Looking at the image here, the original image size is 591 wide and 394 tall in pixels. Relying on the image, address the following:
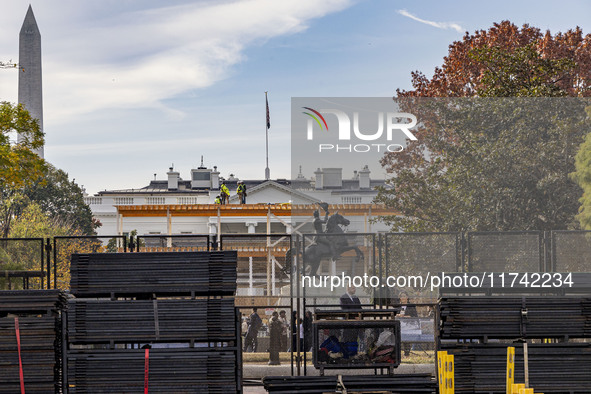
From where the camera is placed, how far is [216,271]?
1469 cm

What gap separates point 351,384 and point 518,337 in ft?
9.99

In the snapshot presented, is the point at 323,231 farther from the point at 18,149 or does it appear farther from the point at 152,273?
the point at 18,149

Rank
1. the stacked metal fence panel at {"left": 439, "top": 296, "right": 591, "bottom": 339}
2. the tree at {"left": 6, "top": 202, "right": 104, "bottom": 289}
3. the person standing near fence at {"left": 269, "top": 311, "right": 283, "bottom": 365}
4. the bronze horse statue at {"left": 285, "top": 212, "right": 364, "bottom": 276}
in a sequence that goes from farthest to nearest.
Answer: the tree at {"left": 6, "top": 202, "right": 104, "bottom": 289}, the bronze horse statue at {"left": 285, "top": 212, "right": 364, "bottom": 276}, the person standing near fence at {"left": 269, "top": 311, "right": 283, "bottom": 365}, the stacked metal fence panel at {"left": 439, "top": 296, "right": 591, "bottom": 339}

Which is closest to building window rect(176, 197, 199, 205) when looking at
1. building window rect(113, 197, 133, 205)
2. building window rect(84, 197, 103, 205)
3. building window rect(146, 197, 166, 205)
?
building window rect(146, 197, 166, 205)

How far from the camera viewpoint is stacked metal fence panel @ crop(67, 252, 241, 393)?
46.5ft

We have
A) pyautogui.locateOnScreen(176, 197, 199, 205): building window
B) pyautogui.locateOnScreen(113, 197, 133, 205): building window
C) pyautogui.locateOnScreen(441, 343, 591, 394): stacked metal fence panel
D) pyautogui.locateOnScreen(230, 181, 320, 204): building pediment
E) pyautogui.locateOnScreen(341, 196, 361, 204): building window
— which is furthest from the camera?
pyautogui.locateOnScreen(176, 197, 199, 205): building window

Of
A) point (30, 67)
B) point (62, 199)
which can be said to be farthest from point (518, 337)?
point (30, 67)

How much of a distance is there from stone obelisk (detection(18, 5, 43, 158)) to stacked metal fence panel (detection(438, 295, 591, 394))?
7125 cm

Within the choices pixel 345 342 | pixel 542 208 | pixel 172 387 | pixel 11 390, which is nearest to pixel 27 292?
pixel 11 390

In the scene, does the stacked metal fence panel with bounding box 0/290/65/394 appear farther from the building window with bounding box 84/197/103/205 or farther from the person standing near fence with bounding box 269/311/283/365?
the building window with bounding box 84/197/103/205

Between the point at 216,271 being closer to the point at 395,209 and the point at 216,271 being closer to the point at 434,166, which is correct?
the point at 395,209

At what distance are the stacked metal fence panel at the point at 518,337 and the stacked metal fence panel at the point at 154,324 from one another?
3.72 meters

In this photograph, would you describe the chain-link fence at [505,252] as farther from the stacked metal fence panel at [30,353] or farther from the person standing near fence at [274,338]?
the stacked metal fence panel at [30,353]

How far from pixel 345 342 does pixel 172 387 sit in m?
3.36
